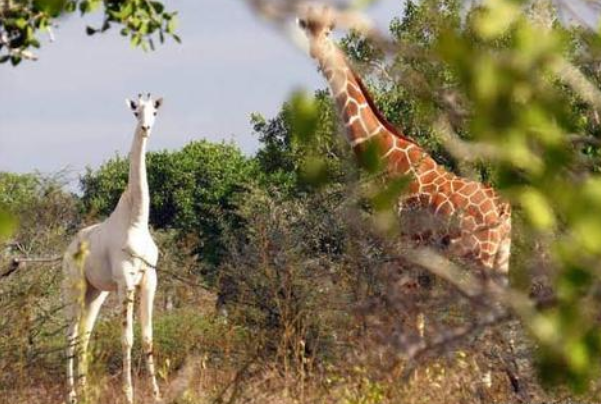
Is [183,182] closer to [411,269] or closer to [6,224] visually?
[411,269]

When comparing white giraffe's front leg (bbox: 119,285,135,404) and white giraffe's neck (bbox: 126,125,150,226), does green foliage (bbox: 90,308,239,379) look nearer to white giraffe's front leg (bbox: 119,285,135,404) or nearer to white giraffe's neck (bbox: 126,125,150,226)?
white giraffe's front leg (bbox: 119,285,135,404)

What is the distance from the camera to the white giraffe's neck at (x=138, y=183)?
40.5 feet

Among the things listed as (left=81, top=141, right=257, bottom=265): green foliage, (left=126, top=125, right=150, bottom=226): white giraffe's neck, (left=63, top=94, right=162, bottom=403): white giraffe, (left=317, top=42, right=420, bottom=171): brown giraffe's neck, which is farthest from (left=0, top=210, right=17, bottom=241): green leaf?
(left=81, top=141, right=257, bottom=265): green foliage

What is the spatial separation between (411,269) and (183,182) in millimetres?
36263

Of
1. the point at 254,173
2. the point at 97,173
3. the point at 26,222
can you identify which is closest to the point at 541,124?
the point at 26,222

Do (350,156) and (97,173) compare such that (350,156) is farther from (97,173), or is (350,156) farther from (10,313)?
(97,173)

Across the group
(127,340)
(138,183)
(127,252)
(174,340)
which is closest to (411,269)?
(127,340)

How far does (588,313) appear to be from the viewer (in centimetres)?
230

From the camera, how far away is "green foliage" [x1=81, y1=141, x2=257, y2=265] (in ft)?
129

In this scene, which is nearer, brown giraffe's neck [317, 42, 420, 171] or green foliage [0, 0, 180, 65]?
green foliage [0, 0, 180, 65]

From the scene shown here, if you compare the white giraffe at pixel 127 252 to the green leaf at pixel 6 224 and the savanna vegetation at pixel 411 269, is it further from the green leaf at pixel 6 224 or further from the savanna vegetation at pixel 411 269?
the green leaf at pixel 6 224

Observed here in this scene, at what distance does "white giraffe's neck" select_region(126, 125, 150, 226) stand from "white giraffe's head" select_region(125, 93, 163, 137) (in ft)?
0.19

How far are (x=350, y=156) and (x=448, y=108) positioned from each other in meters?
0.17

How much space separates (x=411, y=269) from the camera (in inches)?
197
